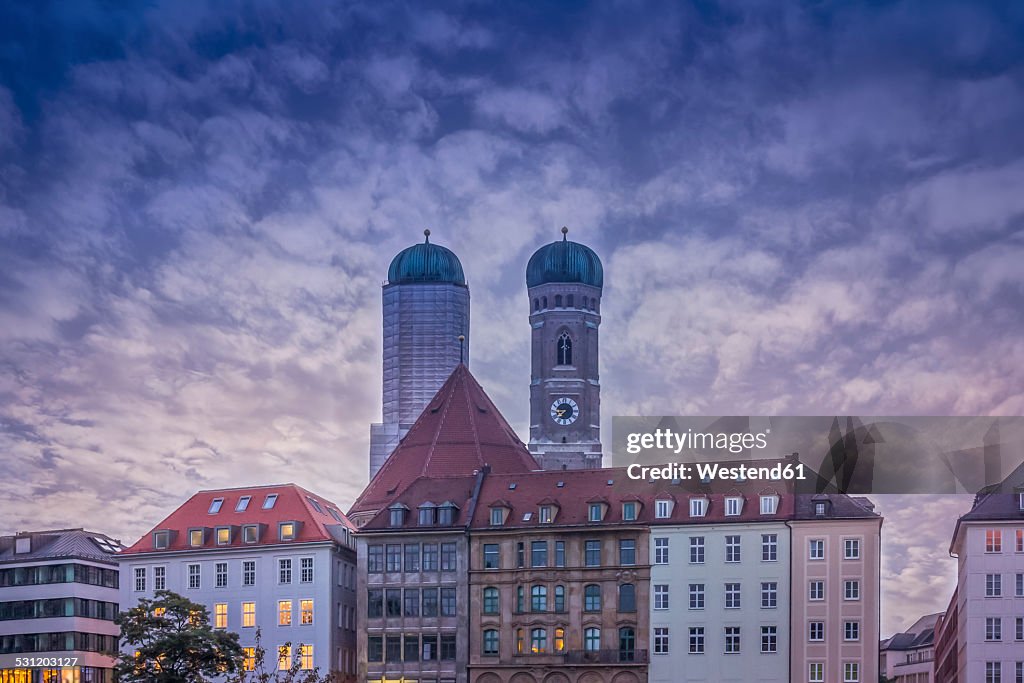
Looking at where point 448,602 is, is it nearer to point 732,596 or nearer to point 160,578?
point 732,596

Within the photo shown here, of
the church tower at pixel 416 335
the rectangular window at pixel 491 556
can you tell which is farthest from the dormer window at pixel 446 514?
the church tower at pixel 416 335

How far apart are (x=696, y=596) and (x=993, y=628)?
56.3 ft

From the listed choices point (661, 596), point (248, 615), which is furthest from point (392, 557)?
point (661, 596)

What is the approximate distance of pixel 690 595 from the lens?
10962 cm

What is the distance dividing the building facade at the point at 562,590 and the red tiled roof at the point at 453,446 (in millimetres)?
12032

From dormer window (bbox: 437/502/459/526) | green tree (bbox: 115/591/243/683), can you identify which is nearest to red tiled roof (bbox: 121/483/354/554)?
dormer window (bbox: 437/502/459/526)

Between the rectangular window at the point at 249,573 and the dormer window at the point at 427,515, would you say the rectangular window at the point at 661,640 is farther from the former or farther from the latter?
the rectangular window at the point at 249,573

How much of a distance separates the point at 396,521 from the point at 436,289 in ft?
204

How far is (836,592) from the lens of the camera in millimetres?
106875

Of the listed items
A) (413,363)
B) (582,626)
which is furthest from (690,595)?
(413,363)

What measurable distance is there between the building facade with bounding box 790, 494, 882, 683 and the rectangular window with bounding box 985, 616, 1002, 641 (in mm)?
7656

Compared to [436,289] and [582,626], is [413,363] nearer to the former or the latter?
[436,289]

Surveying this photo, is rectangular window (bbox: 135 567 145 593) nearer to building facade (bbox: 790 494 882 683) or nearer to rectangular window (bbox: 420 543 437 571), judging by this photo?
rectangular window (bbox: 420 543 437 571)

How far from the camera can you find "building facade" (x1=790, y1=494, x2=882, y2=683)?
105875 millimetres
